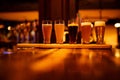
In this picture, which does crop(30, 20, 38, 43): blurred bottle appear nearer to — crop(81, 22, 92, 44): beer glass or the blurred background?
the blurred background

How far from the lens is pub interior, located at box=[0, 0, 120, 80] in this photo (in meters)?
0.58

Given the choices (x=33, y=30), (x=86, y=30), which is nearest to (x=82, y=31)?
(x=86, y=30)

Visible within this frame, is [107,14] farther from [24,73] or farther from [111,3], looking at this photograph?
[24,73]

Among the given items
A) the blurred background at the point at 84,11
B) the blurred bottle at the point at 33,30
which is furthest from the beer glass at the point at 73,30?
the blurred background at the point at 84,11

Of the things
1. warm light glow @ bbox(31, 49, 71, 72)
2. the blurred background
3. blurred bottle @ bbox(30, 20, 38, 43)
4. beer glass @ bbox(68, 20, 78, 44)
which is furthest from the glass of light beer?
the blurred background

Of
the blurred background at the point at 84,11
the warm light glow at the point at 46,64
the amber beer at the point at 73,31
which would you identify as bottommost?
the warm light glow at the point at 46,64

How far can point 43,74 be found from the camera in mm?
549

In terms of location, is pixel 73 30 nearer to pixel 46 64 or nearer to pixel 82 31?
pixel 82 31

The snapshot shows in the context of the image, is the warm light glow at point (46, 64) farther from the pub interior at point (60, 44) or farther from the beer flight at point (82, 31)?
the beer flight at point (82, 31)

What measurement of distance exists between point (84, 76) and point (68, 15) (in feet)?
7.51

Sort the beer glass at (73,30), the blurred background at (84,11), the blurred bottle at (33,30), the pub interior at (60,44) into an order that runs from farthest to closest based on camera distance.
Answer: the blurred background at (84,11) < the blurred bottle at (33,30) < the beer glass at (73,30) < the pub interior at (60,44)

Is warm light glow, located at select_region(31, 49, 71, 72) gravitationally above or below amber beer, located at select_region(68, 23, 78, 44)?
below

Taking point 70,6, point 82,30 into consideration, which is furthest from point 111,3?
point 82,30

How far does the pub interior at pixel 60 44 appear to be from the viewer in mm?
583
